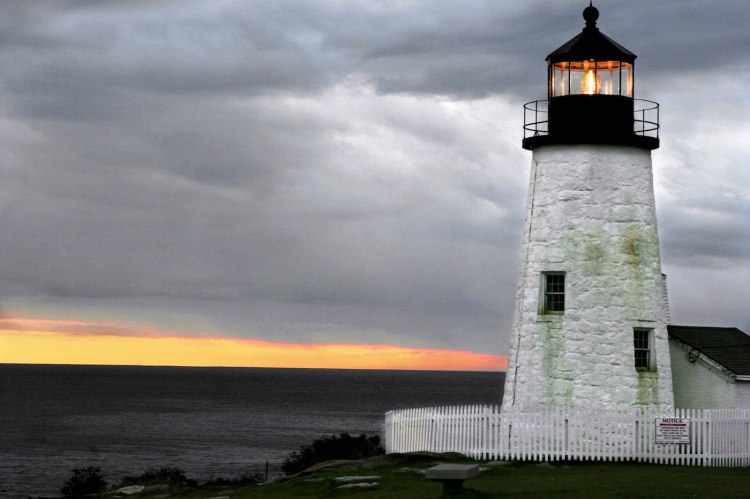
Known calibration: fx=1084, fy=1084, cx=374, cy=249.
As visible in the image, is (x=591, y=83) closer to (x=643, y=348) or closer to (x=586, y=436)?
(x=643, y=348)

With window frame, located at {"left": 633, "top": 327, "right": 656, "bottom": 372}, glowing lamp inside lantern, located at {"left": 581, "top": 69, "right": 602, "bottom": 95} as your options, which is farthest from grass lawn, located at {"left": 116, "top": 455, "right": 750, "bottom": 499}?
glowing lamp inside lantern, located at {"left": 581, "top": 69, "right": 602, "bottom": 95}

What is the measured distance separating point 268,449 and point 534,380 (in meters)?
44.4

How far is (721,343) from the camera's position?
97.8 ft

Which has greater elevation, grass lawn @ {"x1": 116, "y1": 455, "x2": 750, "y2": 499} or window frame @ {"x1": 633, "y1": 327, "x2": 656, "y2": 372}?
window frame @ {"x1": 633, "y1": 327, "x2": 656, "y2": 372}

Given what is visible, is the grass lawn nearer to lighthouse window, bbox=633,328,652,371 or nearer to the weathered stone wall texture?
the weathered stone wall texture

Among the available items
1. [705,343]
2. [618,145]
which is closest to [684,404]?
[705,343]

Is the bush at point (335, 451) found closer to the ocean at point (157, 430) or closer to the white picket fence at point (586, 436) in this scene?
the white picket fence at point (586, 436)

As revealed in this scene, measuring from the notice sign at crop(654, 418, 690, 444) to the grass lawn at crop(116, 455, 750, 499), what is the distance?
2.64 feet

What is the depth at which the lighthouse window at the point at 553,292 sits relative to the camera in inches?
1075

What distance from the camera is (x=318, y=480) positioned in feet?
74.4

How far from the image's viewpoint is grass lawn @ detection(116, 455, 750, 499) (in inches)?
757

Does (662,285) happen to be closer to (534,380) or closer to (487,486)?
(534,380)

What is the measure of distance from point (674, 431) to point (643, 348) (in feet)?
9.12

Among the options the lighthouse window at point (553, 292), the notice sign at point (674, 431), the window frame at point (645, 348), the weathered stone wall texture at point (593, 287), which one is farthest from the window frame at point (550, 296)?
the notice sign at point (674, 431)
